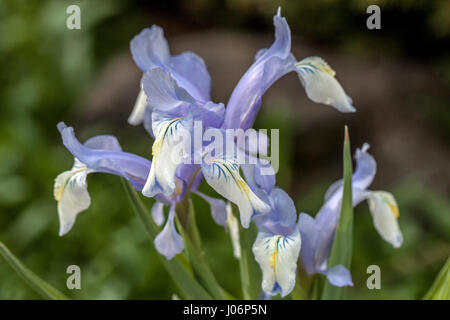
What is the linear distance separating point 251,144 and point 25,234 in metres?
2.15

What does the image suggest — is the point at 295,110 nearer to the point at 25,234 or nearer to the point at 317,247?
the point at 25,234

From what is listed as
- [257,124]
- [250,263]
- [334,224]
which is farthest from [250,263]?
[257,124]

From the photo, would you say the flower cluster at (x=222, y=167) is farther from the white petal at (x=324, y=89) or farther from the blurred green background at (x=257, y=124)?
the blurred green background at (x=257, y=124)

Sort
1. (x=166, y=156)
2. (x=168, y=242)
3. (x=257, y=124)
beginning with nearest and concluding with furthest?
(x=166, y=156) < (x=168, y=242) < (x=257, y=124)

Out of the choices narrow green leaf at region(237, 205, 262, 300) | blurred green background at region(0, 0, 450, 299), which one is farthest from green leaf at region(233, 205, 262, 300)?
blurred green background at region(0, 0, 450, 299)

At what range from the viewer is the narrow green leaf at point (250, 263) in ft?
4.31

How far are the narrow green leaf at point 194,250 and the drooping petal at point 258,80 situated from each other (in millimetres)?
220

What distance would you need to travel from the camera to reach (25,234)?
3.08 meters

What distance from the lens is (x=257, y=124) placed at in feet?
11.4

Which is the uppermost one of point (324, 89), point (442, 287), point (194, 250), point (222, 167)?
point (324, 89)

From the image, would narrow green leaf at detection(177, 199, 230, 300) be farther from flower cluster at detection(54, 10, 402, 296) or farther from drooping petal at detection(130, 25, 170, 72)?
drooping petal at detection(130, 25, 170, 72)

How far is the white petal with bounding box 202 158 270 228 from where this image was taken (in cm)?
113

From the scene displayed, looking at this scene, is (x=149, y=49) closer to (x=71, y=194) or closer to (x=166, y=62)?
(x=166, y=62)

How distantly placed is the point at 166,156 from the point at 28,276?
467 millimetres
